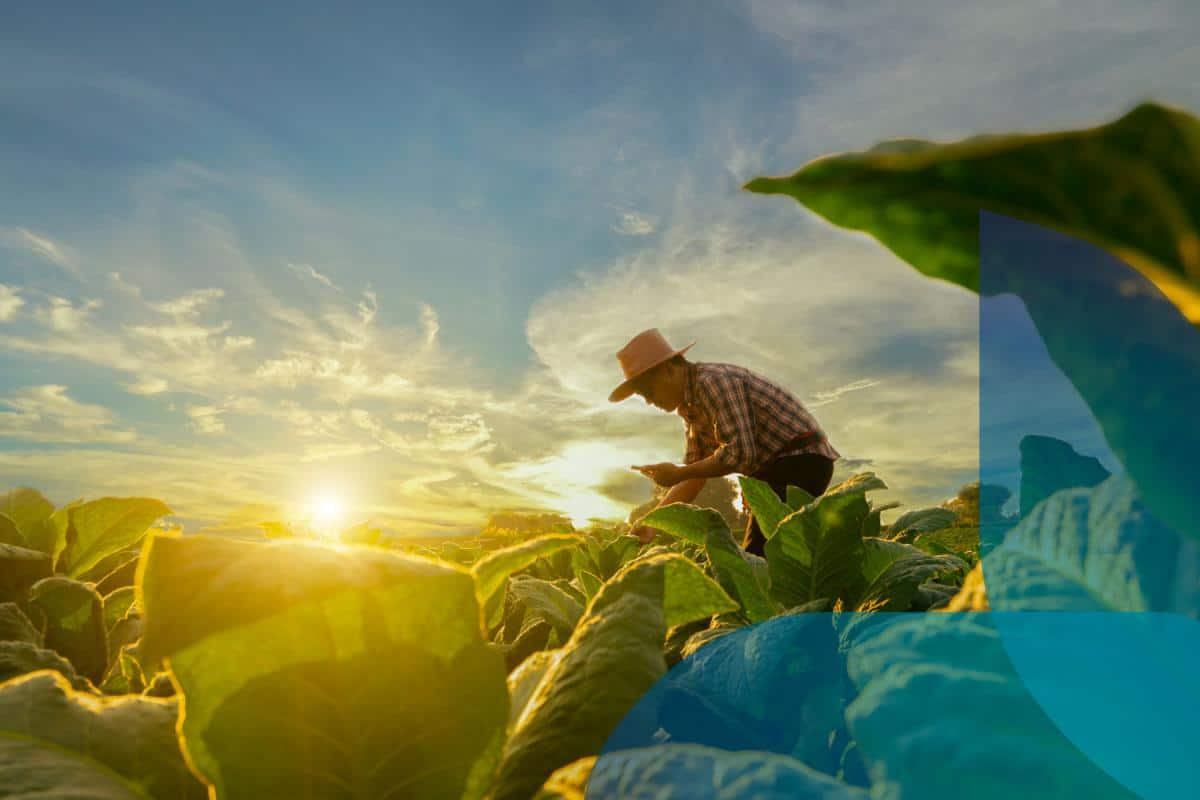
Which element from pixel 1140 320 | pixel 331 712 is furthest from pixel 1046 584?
pixel 331 712

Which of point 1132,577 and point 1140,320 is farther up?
point 1140,320

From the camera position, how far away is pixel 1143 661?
1.88ft

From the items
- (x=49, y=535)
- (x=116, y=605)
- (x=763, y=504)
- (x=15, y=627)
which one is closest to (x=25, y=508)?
(x=49, y=535)

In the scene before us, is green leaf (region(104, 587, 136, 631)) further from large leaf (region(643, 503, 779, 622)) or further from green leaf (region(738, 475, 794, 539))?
green leaf (region(738, 475, 794, 539))

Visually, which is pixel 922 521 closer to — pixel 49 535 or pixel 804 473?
pixel 804 473

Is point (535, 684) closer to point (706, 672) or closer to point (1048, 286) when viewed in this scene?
point (706, 672)

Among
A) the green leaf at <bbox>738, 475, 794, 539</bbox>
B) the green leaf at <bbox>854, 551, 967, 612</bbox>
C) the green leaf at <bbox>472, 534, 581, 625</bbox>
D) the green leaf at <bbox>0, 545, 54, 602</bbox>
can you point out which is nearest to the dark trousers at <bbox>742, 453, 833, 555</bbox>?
the green leaf at <bbox>738, 475, 794, 539</bbox>

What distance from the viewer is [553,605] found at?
5.28 ft

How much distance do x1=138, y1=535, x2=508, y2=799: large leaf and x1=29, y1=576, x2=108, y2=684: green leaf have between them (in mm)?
1890

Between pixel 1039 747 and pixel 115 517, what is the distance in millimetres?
3020

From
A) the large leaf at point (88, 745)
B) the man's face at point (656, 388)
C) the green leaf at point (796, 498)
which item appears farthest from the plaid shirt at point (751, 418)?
the large leaf at point (88, 745)

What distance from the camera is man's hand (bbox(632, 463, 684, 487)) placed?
603 cm

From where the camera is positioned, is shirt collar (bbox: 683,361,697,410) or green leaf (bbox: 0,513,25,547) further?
shirt collar (bbox: 683,361,697,410)
